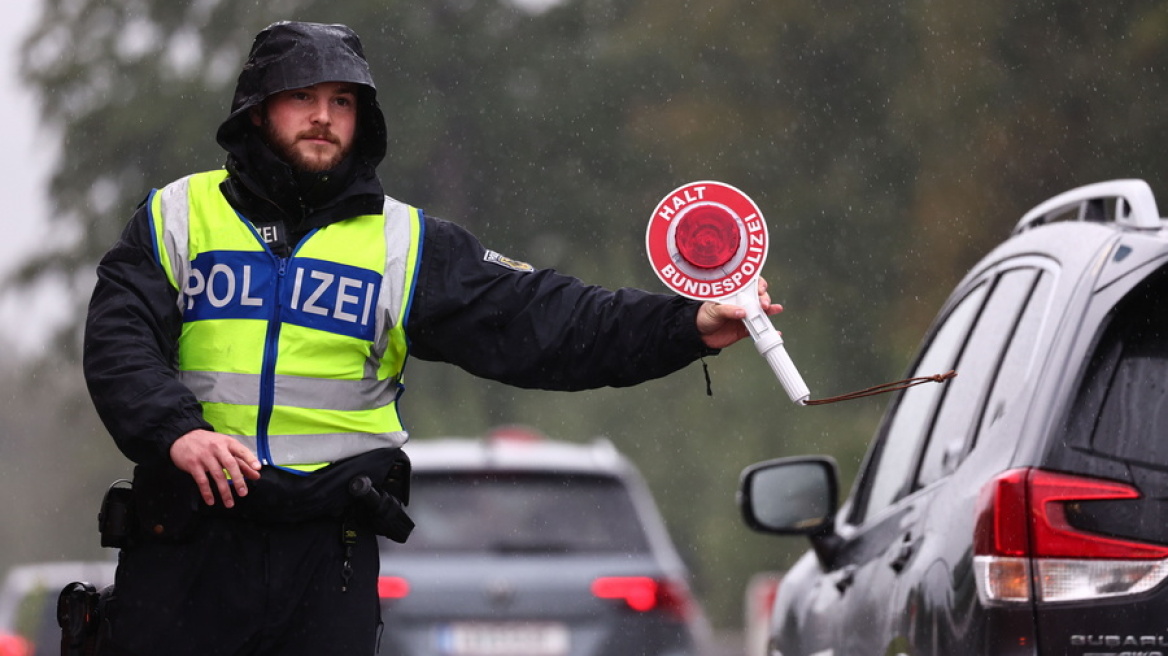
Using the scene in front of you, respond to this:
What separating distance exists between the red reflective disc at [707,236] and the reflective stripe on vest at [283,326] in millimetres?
609

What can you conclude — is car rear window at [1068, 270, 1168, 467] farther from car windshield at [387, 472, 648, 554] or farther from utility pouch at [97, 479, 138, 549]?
car windshield at [387, 472, 648, 554]

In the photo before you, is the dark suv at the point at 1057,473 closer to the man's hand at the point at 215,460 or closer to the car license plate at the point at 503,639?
the man's hand at the point at 215,460

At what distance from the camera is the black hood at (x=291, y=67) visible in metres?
4.23

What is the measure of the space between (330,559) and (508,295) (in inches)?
24.8

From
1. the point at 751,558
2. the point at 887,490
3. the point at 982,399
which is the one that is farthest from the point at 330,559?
the point at 751,558

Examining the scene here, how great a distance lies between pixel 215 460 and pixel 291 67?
878 mm

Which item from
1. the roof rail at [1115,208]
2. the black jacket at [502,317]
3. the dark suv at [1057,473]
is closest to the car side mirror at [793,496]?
the dark suv at [1057,473]

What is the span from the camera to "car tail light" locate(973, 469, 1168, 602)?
3480 millimetres

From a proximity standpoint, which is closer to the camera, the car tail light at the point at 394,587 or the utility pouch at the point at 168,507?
the utility pouch at the point at 168,507

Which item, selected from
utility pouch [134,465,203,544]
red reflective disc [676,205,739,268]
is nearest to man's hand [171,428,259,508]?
utility pouch [134,465,203,544]

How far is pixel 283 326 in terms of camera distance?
4059mm

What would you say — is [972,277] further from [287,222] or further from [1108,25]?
[1108,25]

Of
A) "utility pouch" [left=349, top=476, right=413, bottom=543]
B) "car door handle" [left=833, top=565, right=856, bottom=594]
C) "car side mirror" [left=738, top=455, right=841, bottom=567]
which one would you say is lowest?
"car door handle" [left=833, top=565, right=856, bottom=594]

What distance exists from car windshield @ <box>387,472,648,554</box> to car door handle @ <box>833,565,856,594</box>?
296 cm
